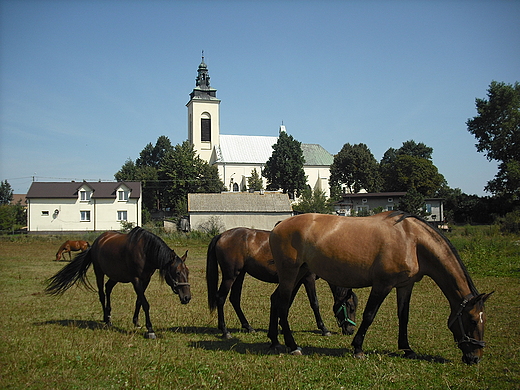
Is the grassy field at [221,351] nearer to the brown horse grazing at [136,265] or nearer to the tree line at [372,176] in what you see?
the brown horse grazing at [136,265]

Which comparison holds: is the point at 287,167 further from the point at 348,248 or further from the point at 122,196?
the point at 348,248

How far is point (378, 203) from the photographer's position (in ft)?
230

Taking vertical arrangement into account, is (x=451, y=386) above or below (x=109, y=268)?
below

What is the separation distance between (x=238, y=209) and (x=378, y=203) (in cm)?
3128

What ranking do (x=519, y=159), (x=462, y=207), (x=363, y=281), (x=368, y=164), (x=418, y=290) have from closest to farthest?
(x=363, y=281), (x=418, y=290), (x=519, y=159), (x=462, y=207), (x=368, y=164)

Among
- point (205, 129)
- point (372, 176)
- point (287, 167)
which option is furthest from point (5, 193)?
point (372, 176)

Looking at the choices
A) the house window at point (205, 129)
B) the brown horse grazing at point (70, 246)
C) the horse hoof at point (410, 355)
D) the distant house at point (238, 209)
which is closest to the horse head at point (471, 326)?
the horse hoof at point (410, 355)

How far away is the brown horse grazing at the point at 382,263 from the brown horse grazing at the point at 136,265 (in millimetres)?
2126

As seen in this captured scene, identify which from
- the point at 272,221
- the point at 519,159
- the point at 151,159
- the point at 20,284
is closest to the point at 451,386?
the point at 20,284

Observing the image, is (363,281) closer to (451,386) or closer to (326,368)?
(326,368)

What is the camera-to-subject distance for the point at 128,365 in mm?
6293

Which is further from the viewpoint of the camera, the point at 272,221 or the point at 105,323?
the point at 272,221

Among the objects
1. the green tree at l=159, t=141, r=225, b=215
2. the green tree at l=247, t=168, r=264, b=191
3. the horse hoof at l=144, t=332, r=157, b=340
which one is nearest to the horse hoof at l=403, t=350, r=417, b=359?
the horse hoof at l=144, t=332, r=157, b=340

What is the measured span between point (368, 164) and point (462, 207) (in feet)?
65.4
